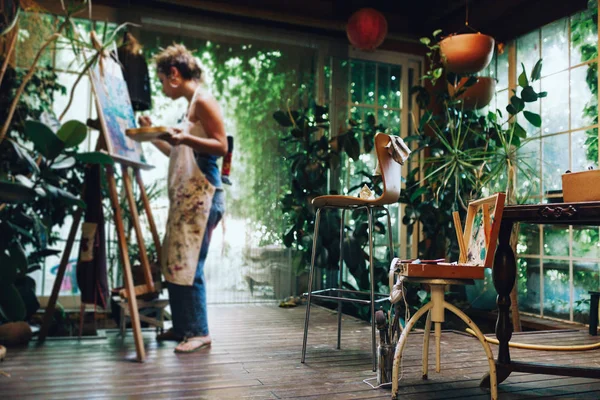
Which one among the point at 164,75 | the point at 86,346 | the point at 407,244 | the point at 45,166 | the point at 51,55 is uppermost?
the point at 51,55

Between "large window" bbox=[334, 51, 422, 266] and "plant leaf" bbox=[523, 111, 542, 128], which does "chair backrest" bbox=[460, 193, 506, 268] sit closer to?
"plant leaf" bbox=[523, 111, 542, 128]

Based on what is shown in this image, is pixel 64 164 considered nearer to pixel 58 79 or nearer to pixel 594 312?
pixel 58 79

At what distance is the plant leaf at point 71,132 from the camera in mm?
2734

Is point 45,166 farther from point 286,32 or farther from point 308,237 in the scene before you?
point 286,32

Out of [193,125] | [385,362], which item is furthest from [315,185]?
[385,362]

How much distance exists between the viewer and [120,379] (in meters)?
2.19

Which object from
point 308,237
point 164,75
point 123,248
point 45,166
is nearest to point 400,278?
point 123,248

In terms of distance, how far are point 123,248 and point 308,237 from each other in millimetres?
1998

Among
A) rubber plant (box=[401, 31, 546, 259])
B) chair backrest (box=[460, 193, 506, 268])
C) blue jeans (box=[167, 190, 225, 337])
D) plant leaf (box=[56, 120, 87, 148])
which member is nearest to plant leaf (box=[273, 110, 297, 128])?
rubber plant (box=[401, 31, 546, 259])

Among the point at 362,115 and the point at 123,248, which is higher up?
the point at 362,115

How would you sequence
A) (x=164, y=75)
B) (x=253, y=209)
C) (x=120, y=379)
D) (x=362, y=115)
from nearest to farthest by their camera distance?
1. (x=120, y=379)
2. (x=164, y=75)
3. (x=253, y=209)
4. (x=362, y=115)

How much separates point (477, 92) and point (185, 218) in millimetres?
2515

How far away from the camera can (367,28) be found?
4309mm

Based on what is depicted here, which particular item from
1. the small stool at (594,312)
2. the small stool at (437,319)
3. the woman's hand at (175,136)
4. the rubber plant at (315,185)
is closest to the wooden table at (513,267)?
the small stool at (437,319)
